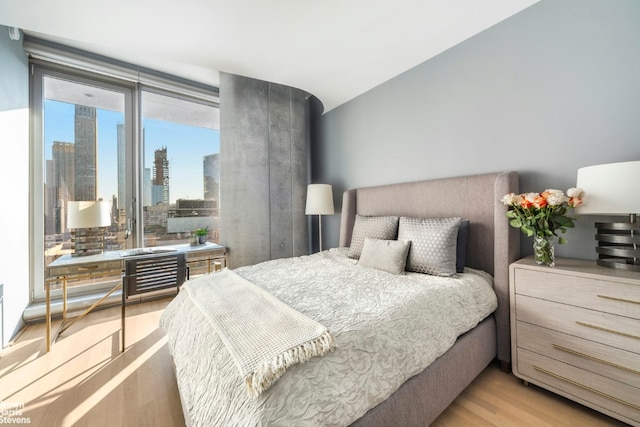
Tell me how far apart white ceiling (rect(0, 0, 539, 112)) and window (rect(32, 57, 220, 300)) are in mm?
566

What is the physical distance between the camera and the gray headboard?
168cm

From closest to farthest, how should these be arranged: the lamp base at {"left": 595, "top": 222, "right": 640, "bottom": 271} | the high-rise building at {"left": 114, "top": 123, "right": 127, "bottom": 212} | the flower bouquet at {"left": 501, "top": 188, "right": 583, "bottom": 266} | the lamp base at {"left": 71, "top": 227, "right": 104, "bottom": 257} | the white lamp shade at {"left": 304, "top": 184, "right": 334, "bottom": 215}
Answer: the lamp base at {"left": 595, "top": 222, "right": 640, "bottom": 271}
the flower bouquet at {"left": 501, "top": 188, "right": 583, "bottom": 266}
the lamp base at {"left": 71, "top": 227, "right": 104, "bottom": 257}
the high-rise building at {"left": 114, "top": 123, "right": 127, "bottom": 212}
the white lamp shade at {"left": 304, "top": 184, "right": 334, "bottom": 215}

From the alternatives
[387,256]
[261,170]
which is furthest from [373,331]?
[261,170]

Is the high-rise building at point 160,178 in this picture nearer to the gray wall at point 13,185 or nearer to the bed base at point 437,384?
the gray wall at point 13,185

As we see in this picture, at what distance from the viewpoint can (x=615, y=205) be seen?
1.24 meters

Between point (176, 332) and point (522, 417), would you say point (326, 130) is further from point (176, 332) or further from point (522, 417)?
point (522, 417)

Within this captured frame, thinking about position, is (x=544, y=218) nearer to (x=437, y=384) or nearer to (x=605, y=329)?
Answer: (x=605, y=329)

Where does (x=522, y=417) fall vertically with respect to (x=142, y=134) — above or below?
below

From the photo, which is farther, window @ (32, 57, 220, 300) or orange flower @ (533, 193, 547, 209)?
window @ (32, 57, 220, 300)

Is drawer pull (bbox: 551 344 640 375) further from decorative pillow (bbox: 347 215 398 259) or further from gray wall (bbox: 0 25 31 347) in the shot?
gray wall (bbox: 0 25 31 347)

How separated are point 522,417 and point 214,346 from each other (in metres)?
1.63

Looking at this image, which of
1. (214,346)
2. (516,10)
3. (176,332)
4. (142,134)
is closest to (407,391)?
(214,346)

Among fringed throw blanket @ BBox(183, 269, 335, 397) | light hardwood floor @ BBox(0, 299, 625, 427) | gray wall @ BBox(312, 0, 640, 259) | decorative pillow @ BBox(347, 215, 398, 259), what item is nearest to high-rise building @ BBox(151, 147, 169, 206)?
light hardwood floor @ BBox(0, 299, 625, 427)

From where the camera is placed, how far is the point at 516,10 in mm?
1847
